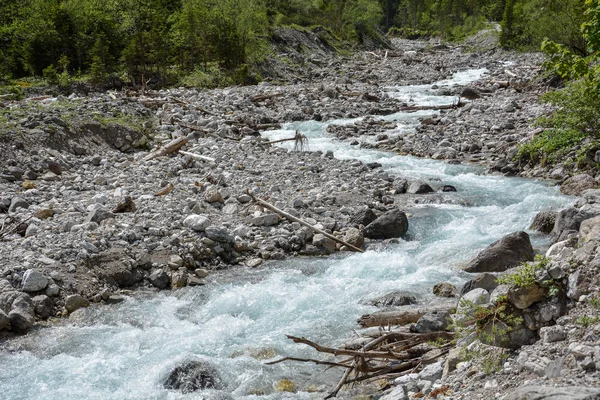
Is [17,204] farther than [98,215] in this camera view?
Yes

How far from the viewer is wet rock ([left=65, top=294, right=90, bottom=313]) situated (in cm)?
852

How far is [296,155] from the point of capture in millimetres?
17500

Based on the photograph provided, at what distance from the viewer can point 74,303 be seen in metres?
8.56

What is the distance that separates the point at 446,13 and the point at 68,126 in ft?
266

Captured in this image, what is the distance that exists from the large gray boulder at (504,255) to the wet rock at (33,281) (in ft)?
23.0

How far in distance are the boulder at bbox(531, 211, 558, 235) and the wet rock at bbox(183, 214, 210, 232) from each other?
6.73 m

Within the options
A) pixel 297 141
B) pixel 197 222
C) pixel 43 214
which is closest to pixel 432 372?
pixel 197 222

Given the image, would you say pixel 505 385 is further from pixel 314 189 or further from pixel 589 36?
pixel 314 189

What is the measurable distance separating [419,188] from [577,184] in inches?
148

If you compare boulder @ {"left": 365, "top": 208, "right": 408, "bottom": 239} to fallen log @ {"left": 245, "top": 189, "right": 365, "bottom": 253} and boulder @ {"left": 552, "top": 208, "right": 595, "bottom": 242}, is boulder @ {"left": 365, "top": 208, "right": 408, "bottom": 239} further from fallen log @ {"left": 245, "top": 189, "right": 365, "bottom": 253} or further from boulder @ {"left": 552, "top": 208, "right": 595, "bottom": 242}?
boulder @ {"left": 552, "top": 208, "right": 595, "bottom": 242}

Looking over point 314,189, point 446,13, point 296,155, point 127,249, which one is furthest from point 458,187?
point 446,13

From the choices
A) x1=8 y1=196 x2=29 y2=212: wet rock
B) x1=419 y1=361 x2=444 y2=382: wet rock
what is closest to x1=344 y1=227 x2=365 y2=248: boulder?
x1=419 y1=361 x2=444 y2=382: wet rock

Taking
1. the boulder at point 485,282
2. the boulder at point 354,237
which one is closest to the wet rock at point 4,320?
the boulder at point 354,237

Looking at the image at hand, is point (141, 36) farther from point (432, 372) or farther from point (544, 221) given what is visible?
point (432, 372)
